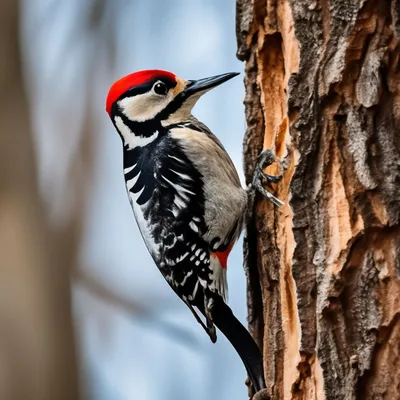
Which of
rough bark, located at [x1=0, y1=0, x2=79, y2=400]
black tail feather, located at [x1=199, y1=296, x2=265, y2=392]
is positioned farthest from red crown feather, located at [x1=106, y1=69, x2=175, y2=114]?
rough bark, located at [x1=0, y1=0, x2=79, y2=400]

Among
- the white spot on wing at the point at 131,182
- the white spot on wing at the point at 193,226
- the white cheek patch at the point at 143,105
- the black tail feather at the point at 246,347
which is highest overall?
the white cheek patch at the point at 143,105

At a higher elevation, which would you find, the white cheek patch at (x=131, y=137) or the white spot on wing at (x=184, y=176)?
the white cheek patch at (x=131, y=137)

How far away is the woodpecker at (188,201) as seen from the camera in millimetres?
2898

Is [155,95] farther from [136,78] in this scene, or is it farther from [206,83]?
[206,83]

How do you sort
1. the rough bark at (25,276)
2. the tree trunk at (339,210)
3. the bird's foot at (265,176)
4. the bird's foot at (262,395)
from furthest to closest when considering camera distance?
the rough bark at (25,276)
the bird's foot at (265,176)
the bird's foot at (262,395)
the tree trunk at (339,210)

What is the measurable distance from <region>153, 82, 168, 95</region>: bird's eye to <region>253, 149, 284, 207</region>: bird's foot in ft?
2.09

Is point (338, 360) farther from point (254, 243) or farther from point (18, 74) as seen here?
point (18, 74)

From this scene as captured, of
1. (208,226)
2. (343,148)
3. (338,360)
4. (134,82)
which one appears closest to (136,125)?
(134,82)

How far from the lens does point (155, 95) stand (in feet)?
10.4

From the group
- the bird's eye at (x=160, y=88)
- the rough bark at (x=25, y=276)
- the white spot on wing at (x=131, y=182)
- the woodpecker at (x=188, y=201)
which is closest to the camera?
the woodpecker at (x=188, y=201)

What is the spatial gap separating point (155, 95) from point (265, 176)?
2.42ft

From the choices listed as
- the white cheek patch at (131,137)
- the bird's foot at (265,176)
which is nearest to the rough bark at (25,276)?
the white cheek patch at (131,137)

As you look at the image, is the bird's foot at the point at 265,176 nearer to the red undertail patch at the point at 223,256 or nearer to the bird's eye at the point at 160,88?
the red undertail patch at the point at 223,256

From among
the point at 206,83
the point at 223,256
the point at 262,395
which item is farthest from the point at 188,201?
the point at 262,395
